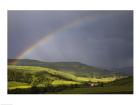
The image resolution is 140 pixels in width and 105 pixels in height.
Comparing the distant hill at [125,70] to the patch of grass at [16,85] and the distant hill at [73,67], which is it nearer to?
the distant hill at [73,67]

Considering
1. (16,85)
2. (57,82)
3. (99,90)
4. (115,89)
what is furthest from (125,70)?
(16,85)

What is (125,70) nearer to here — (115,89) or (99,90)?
(115,89)

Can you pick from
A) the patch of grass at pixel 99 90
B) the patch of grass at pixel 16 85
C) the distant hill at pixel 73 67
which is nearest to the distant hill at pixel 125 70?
the distant hill at pixel 73 67

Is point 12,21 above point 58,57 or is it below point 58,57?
above

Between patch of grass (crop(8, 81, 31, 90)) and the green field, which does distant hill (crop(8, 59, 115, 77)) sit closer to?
the green field

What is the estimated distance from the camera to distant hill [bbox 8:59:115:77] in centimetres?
570

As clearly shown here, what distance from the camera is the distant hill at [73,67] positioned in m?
5.70

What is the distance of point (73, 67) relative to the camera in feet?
18.7

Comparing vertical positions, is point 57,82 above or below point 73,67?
below
